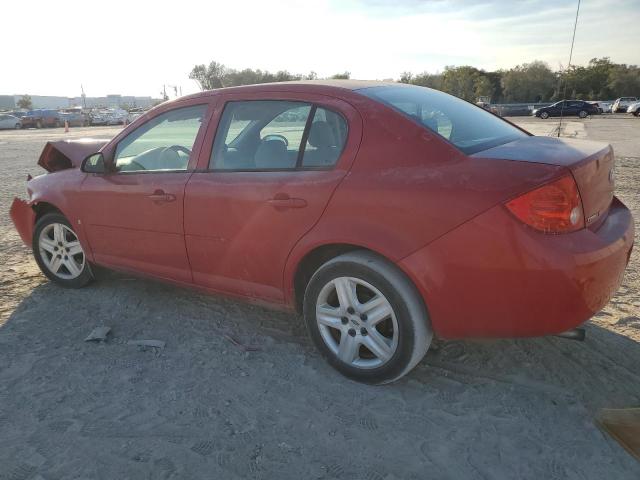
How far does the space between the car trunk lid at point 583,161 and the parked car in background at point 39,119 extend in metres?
48.3

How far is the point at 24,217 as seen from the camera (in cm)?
459

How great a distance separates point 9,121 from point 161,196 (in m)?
47.3

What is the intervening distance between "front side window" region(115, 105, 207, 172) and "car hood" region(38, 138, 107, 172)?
3.16 ft

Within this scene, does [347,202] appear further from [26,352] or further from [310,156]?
[26,352]

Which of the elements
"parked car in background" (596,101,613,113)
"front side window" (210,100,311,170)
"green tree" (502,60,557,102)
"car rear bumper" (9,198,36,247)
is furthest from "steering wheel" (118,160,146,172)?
"green tree" (502,60,557,102)

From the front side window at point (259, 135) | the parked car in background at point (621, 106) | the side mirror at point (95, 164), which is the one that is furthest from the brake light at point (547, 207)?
the parked car in background at point (621, 106)

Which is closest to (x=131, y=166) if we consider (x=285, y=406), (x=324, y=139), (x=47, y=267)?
(x=47, y=267)

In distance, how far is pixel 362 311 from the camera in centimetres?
282

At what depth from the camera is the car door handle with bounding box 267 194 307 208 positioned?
2.85 meters

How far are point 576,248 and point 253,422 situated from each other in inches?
70.4

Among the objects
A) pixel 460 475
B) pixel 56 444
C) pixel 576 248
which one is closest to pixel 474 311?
pixel 576 248

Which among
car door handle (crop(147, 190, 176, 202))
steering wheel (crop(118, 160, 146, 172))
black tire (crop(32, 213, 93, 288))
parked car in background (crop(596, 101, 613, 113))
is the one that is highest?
steering wheel (crop(118, 160, 146, 172))

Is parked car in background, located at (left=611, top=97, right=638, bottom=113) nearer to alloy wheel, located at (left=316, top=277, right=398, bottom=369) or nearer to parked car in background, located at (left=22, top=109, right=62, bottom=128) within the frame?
parked car in background, located at (left=22, top=109, right=62, bottom=128)

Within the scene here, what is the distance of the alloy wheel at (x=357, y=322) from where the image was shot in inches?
109
